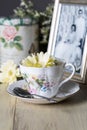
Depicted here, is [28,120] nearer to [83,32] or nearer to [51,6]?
[83,32]

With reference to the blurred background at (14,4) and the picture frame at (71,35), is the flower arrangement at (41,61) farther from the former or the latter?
the blurred background at (14,4)

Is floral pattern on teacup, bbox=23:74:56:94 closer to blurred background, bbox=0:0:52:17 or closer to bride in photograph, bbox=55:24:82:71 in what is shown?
bride in photograph, bbox=55:24:82:71

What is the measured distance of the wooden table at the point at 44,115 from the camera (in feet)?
2.42

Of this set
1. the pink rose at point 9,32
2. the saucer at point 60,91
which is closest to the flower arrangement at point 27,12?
the pink rose at point 9,32

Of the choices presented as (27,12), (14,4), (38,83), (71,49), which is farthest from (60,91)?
(14,4)

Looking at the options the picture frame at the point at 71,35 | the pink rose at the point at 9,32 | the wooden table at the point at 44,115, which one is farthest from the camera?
the pink rose at the point at 9,32

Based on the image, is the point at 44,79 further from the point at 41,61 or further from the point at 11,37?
the point at 11,37

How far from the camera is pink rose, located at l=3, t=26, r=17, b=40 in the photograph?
3.81ft

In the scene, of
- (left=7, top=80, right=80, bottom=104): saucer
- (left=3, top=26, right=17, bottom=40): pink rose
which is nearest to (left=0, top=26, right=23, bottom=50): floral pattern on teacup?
(left=3, top=26, right=17, bottom=40): pink rose

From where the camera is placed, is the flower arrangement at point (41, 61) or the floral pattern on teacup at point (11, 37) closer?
the flower arrangement at point (41, 61)

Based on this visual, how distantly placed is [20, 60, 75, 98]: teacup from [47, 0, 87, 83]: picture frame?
0.17 m

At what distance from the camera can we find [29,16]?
1200mm

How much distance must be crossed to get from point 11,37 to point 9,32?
0.06 feet

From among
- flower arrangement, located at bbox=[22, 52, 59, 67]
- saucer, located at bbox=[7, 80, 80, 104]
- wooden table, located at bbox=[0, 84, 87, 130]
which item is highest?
flower arrangement, located at bbox=[22, 52, 59, 67]
